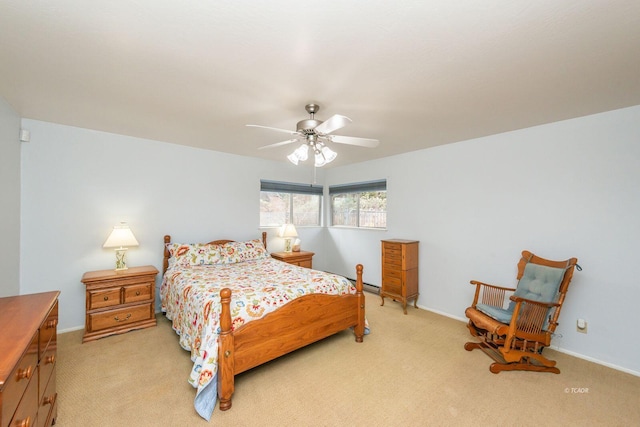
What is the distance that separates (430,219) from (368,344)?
1.99 meters

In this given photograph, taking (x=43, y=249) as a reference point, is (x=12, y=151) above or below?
above

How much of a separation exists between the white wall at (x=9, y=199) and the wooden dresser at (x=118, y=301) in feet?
1.76

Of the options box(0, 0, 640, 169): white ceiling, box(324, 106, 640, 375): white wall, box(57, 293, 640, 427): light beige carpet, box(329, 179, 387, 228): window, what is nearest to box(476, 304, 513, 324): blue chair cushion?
box(57, 293, 640, 427): light beige carpet

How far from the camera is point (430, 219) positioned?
3.83 metres

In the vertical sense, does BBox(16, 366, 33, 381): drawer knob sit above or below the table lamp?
below

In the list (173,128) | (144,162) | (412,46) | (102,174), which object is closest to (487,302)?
(412,46)

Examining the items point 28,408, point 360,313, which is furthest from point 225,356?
point 360,313

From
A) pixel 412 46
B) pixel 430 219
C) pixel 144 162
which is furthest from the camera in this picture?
pixel 430 219

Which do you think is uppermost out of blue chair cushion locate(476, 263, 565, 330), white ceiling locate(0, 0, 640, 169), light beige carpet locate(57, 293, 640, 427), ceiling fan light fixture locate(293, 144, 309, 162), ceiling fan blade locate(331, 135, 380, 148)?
white ceiling locate(0, 0, 640, 169)

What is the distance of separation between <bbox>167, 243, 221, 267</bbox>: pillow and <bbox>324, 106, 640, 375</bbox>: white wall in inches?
113

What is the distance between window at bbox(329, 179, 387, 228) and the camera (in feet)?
15.2

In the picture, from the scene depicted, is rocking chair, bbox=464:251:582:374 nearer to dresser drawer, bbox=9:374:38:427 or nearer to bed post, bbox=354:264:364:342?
bed post, bbox=354:264:364:342

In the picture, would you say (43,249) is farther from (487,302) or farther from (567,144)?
(567,144)

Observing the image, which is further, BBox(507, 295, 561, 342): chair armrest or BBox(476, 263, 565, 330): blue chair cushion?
BBox(476, 263, 565, 330): blue chair cushion
